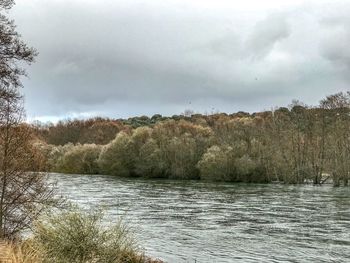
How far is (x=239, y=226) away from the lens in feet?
110

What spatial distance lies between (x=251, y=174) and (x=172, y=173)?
16.9 metres

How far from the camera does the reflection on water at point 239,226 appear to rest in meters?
24.5

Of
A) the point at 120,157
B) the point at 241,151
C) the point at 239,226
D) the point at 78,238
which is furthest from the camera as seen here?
the point at 120,157

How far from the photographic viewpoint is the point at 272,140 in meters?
91.3

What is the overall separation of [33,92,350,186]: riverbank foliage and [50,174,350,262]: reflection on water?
2859cm

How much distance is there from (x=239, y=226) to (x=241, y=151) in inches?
2103

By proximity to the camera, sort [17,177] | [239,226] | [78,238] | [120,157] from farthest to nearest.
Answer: [120,157]
[239,226]
[17,177]
[78,238]

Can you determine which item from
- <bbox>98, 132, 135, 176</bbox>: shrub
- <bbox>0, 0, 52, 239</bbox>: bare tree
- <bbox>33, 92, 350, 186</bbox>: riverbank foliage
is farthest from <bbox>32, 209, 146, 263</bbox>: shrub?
<bbox>98, 132, 135, 176</bbox>: shrub

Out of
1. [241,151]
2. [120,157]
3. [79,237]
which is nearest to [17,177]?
[79,237]

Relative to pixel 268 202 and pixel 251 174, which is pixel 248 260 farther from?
pixel 251 174

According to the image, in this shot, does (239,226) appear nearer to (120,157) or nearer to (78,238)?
(78,238)

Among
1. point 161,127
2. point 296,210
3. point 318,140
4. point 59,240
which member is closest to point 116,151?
point 161,127

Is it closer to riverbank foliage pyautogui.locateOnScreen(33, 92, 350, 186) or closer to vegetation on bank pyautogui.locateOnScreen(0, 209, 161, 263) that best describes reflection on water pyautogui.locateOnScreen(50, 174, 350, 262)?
vegetation on bank pyautogui.locateOnScreen(0, 209, 161, 263)

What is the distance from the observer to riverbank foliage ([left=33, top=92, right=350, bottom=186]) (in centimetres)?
8262
